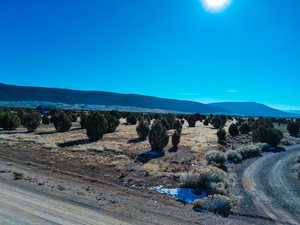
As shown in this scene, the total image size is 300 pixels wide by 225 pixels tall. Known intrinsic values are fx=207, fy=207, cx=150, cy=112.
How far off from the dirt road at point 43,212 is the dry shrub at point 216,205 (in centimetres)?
411

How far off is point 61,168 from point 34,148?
9031 mm

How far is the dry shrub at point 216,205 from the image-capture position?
31.1 ft

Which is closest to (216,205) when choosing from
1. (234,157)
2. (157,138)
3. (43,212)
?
(43,212)

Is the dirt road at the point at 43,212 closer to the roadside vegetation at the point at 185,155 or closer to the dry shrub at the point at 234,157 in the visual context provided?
the roadside vegetation at the point at 185,155

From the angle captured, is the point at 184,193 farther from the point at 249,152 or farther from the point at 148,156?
the point at 249,152

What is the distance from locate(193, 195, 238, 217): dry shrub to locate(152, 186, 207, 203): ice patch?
0.90m

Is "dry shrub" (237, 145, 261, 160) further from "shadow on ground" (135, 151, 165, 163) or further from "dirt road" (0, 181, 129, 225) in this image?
"dirt road" (0, 181, 129, 225)

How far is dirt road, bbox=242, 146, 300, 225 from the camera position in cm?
981

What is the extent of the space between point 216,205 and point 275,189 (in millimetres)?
6327

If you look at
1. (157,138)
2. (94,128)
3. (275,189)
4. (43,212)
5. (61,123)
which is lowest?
(275,189)

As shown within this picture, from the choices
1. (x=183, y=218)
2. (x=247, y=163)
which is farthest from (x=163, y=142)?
(x=183, y=218)

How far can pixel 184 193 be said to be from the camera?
38.7 ft

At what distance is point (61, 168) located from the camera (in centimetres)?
1580

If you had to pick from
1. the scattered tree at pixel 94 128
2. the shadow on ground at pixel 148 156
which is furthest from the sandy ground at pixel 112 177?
the scattered tree at pixel 94 128
